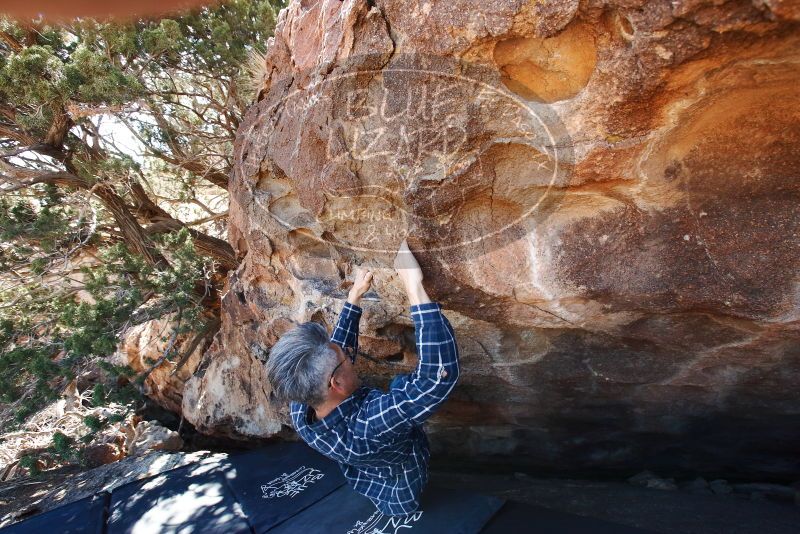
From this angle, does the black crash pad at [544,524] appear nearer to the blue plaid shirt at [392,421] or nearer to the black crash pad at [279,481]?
the blue plaid shirt at [392,421]

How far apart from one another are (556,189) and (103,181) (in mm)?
3846

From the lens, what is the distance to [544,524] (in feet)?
6.71

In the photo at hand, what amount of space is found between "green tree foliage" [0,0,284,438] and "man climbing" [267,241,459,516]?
2.60m

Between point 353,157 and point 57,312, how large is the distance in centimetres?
356

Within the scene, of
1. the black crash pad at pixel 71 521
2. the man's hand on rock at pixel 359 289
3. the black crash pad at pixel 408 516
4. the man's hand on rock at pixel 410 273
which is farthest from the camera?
the black crash pad at pixel 71 521

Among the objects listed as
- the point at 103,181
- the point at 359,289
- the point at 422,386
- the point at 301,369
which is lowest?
the point at 422,386

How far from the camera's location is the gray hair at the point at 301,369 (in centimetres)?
176

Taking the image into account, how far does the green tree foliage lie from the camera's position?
3.72 meters

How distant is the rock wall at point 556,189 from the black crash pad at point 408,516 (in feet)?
2.46

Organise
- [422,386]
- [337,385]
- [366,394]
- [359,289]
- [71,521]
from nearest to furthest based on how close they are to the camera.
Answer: [422,386] → [337,385] → [366,394] → [359,289] → [71,521]

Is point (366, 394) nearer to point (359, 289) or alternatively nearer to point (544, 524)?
point (359, 289)

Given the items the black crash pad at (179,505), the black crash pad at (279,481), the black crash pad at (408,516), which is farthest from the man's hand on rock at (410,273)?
the black crash pad at (179,505)

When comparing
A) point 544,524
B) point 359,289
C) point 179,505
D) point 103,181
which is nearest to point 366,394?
point 359,289

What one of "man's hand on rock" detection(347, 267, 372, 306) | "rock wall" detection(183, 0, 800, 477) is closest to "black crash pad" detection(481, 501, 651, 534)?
"rock wall" detection(183, 0, 800, 477)
